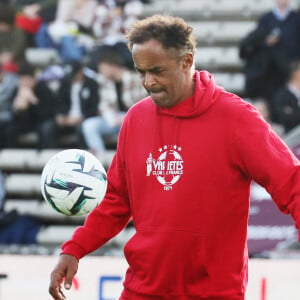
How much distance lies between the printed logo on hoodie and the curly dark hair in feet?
1.38

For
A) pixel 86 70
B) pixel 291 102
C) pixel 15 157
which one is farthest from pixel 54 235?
pixel 291 102

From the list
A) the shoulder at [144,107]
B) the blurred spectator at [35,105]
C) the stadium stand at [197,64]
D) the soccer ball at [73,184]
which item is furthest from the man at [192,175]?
the blurred spectator at [35,105]

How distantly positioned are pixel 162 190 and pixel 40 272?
2.12 meters

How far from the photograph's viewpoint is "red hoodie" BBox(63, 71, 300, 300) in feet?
12.9

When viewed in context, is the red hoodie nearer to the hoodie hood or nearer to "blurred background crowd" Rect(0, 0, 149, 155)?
the hoodie hood

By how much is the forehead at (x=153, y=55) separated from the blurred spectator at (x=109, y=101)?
5904mm

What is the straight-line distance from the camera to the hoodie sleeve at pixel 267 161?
3.85 meters

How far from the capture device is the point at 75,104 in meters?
10.1

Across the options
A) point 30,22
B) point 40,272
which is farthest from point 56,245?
point 40,272

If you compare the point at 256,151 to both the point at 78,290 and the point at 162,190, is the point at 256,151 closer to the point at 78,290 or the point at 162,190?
the point at 162,190

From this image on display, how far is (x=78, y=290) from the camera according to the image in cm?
579

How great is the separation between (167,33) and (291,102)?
17.7ft

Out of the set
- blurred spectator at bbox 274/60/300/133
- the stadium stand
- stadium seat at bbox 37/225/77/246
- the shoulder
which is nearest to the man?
the shoulder

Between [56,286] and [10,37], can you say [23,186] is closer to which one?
[10,37]
